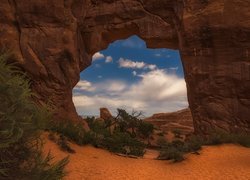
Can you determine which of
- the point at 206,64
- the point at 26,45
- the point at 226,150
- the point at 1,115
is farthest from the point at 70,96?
the point at 1,115

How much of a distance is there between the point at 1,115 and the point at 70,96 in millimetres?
14148

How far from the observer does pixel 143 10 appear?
22438 millimetres

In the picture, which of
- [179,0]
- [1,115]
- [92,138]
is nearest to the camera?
[1,115]

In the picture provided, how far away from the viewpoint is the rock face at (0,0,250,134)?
19375 millimetres

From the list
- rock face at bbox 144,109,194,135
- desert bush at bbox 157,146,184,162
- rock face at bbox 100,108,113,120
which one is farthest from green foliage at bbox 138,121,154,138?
desert bush at bbox 157,146,184,162

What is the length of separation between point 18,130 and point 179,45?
52.1 feet

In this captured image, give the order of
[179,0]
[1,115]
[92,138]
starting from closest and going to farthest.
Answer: [1,115] → [92,138] → [179,0]

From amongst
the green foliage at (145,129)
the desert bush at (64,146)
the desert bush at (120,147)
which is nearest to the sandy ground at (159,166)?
the desert bush at (64,146)

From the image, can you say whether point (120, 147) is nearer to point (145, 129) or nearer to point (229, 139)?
point (229, 139)

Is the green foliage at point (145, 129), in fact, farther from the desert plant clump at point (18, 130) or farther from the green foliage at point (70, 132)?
the desert plant clump at point (18, 130)

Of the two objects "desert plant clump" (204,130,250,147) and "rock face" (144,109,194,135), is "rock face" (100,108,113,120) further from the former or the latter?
"desert plant clump" (204,130,250,147)

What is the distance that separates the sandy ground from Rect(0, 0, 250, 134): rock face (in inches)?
147

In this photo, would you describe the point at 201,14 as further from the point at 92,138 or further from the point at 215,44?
the point at 92,138

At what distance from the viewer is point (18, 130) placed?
762 centimetres
